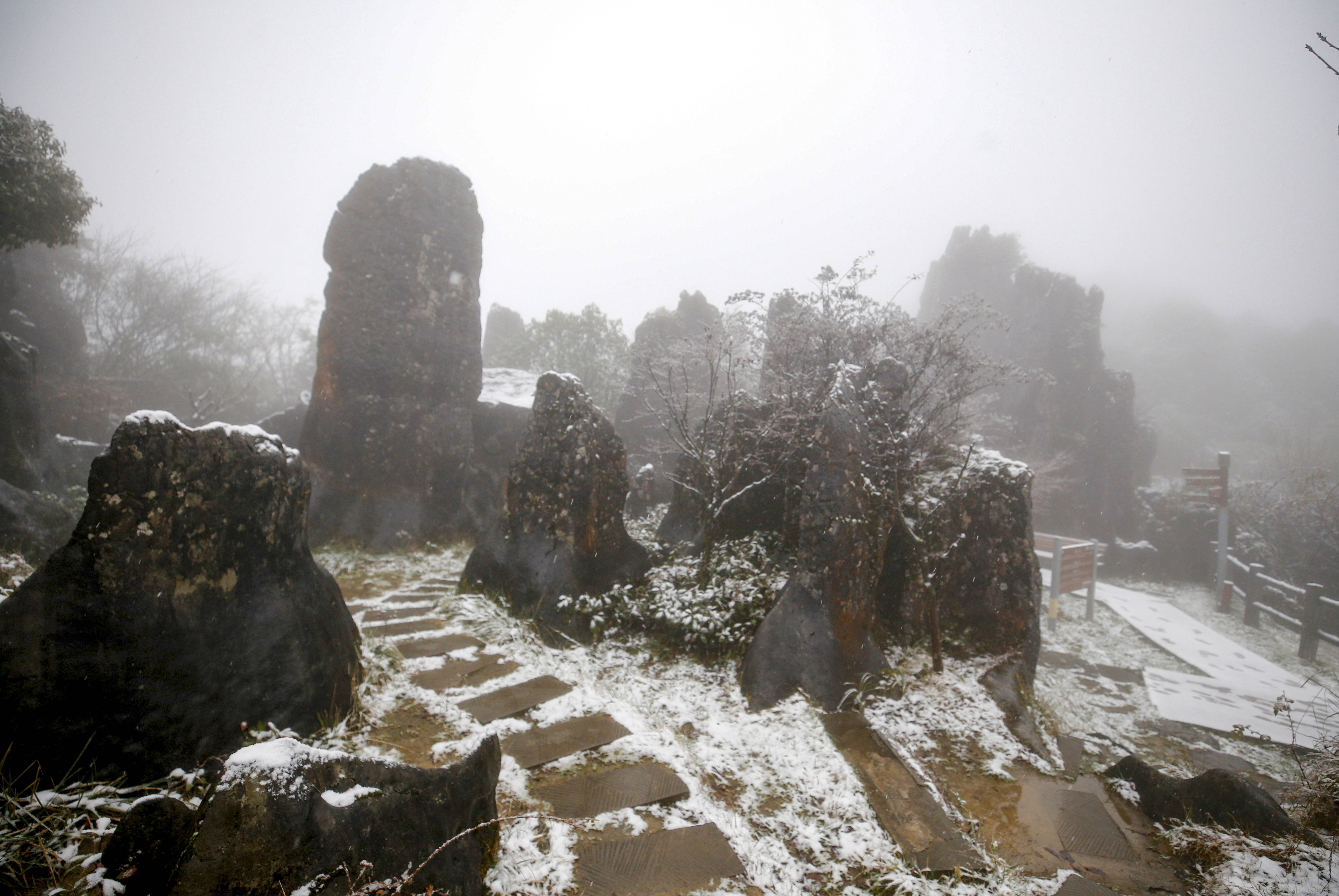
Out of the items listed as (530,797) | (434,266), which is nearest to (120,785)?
(530,797)

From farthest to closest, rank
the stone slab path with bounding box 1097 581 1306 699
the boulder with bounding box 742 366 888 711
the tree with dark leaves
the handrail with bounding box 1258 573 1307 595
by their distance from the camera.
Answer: the handrail with bounding box 1258 573 1307 595 < the stone slab path with bounding box 1097 581 1306 699 < the tree with dark leaves < the boulder with bounding box 742 366 888 711

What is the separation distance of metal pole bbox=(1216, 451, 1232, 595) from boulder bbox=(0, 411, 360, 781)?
16.8 meters

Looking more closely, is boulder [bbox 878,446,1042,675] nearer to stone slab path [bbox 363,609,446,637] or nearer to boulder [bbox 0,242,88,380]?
stone slab path [bbox 363,609,446,637]

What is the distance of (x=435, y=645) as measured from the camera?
4.67 metres

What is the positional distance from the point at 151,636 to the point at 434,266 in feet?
24.3

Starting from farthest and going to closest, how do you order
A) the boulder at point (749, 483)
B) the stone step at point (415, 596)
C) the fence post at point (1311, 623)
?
1. the fence post at point (1311, 623)
2. the boulder at point (749, 483)
3. the stone step at point (415, 596)

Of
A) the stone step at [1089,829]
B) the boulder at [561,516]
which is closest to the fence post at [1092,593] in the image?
the stone step at [1089,829]

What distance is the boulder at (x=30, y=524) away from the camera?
568 cm

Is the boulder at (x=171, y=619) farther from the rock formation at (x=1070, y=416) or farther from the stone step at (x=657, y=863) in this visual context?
the rock formation at (x=1070, y=416)

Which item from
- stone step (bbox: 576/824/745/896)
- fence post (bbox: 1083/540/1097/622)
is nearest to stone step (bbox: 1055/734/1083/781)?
stone step (bbox: 576/824/745/896)

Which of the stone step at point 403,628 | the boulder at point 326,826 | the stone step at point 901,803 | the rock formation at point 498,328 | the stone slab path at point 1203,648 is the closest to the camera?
the boulder at point 326,826

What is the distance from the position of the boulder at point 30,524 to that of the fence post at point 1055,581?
44.6 ft

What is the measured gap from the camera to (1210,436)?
26562 millimetres

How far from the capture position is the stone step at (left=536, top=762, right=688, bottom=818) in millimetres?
2836
